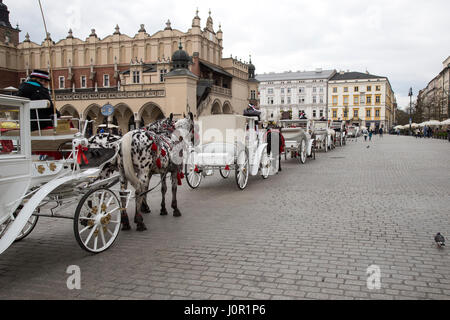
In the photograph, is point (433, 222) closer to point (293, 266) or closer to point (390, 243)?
point (390, 243)

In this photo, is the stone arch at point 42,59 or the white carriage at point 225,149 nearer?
the white carriage at point 225,149

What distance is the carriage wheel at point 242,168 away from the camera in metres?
9.77

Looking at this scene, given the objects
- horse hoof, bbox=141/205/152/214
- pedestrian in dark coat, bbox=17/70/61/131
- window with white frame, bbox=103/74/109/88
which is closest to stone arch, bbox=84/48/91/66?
window with white frame, bbox=103/74/109/88

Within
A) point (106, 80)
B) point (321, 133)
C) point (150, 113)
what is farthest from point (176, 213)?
point (106, 80)

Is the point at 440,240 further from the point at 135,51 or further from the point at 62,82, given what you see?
the point at 62,82

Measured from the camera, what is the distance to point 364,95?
103750 mm

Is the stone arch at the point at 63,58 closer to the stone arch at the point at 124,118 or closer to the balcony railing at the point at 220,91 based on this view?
the stone arch at the point at 124,118

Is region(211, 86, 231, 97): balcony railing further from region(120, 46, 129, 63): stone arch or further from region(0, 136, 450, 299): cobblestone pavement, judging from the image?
region(0, 136, 450, 299): cobblestone pavement

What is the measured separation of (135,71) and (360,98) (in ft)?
255

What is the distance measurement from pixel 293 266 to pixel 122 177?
3220 millimetres

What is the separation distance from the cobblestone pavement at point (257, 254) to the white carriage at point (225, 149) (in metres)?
1.36

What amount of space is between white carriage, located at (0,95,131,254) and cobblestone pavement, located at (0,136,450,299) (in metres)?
0.48

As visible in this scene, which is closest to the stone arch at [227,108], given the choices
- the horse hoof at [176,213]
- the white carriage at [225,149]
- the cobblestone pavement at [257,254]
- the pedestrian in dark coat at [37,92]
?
the white carriage at [225,149]
